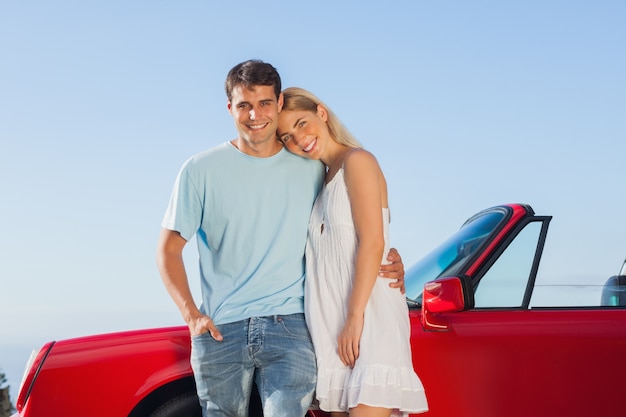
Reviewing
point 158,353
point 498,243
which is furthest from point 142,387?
point 498,243

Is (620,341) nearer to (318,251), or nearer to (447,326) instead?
(447,326)

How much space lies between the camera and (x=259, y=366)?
3.85 metres

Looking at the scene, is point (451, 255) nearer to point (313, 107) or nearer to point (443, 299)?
point (443, 299)

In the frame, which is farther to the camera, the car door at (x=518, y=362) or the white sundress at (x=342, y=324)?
the car door at (x=518, y=362)

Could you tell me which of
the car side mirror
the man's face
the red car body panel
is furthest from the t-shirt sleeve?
the car side mirror

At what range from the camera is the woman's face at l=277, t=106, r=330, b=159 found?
158 inches

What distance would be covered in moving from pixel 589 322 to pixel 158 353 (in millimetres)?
2300

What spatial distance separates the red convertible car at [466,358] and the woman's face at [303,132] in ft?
3.44

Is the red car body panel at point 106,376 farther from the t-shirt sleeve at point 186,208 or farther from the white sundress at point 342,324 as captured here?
the white sundress at point 342,324

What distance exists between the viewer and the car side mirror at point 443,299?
14.8 feet

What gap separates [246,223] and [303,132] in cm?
47

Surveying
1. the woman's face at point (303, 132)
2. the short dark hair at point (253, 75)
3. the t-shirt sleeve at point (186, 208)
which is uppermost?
the short dark hair at point (253, 75)

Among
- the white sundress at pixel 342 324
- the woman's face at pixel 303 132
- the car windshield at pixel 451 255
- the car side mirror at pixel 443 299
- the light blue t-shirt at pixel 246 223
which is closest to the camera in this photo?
the white sundress at pixel 342 324

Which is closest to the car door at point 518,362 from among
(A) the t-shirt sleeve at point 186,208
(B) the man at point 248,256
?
(B) the man at point 248,256
